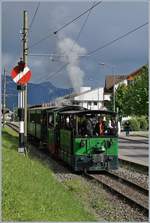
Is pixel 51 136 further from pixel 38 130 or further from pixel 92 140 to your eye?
pixel 38 130

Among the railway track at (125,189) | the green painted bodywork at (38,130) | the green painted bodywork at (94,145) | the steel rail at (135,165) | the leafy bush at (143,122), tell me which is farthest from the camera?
the leafy bush at (143,122)

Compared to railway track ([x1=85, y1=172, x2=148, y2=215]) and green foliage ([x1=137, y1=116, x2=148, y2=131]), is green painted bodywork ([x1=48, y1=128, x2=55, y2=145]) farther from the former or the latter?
green foliage ([x1=137, y1=116, x2=148, y2=131])

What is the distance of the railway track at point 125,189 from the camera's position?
1440cm

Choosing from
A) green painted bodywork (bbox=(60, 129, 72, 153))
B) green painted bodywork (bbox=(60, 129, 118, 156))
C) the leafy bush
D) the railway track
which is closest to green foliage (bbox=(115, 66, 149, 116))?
the leafy bush

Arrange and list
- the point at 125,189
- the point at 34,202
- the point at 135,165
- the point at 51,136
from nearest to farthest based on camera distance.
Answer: the point at 34,202 < the point at 125,189 < the point at 135,165 < the point at 51,136

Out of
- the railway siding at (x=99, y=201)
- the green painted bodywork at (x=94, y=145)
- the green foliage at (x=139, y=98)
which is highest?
the green foliage at (x=139, y=98)

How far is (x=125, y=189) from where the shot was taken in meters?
17.2

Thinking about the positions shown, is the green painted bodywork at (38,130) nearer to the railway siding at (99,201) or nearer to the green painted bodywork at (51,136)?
the green painted bodywork at (51,136)

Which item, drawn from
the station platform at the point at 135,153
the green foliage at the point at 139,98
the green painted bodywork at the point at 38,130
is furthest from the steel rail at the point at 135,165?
the green foliage at the point at 139,98

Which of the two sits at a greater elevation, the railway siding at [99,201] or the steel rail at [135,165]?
the steel rail at [135,165]

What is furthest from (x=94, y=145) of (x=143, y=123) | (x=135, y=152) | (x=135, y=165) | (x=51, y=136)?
(x=143, y=123)

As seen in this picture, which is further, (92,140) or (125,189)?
(92,140)

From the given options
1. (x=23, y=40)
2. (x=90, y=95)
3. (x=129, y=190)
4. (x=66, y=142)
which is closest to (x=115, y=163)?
(x=66, y=142)

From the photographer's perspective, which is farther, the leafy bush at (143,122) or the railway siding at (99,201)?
the leafy bush at (143,122)
